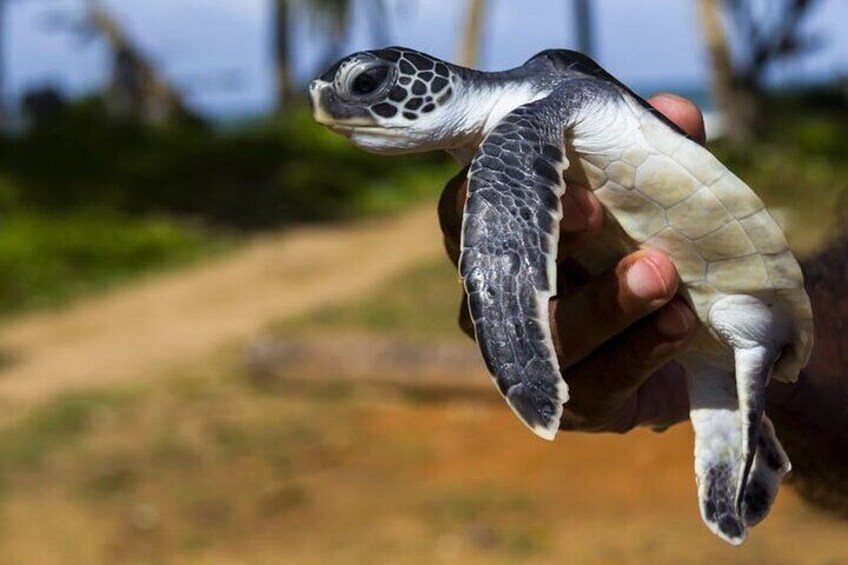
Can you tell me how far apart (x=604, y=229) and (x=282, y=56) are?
14785 mm

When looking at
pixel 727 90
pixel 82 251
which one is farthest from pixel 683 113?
pixel 727 90

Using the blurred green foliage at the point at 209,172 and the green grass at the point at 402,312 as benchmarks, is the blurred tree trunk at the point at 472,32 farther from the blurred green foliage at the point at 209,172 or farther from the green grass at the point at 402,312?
the green grass at the point at 402,312

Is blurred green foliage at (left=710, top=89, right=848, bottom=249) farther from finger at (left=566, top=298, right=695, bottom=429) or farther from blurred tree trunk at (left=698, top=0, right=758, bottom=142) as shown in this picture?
finger at (left=566, top=298, right=695, bottom=429)

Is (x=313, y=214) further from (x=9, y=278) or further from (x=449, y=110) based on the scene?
(x=449, y=110)

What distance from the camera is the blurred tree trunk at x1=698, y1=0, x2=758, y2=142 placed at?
12.4 metres

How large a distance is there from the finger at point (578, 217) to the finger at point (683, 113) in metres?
0.19

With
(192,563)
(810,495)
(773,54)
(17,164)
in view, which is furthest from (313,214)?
(810,495)

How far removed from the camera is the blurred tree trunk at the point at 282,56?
1556 centimetres

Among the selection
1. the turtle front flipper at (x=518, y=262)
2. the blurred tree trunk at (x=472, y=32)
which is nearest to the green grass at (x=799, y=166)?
the blurred tree trunk at (x=472, y=32)

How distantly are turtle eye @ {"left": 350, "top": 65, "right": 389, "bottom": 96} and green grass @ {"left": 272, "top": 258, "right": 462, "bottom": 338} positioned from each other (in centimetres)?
455

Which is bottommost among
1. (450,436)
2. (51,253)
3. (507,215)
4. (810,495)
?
(51,253)

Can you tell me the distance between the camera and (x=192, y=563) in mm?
4129

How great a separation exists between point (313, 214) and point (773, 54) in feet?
16.6

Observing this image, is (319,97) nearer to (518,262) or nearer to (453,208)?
(453,208)
